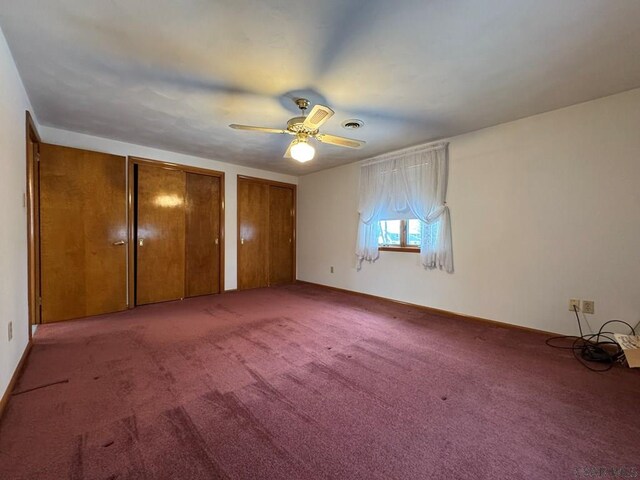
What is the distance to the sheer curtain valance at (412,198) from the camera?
138 inches

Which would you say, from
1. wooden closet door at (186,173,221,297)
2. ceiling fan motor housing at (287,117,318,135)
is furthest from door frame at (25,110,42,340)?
ceiling fan motor housing at (287,117,318,135)

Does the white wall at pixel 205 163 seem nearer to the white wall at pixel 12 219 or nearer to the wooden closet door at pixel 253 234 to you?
the wooden closet door at pixel 253 234

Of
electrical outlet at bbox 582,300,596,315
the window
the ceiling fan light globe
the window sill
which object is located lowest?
electrical outlet at bbox 582,300,596,315

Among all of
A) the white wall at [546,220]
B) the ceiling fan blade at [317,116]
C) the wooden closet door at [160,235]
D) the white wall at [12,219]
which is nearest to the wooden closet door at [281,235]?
the wooden closet door at [160,235]

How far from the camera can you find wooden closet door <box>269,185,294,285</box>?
5.54m

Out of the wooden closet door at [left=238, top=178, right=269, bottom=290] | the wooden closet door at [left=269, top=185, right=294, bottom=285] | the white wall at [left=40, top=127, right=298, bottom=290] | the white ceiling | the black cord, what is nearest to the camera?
the white ceiling

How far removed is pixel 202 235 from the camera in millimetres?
4555

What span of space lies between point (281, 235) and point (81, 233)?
3.22 metres

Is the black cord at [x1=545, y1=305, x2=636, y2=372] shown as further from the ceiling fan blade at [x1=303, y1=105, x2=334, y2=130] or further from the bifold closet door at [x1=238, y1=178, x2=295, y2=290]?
the bifold closet door at [x1=238, y1=178, x2=295, y2=290]

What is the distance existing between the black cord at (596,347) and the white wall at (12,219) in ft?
14.0

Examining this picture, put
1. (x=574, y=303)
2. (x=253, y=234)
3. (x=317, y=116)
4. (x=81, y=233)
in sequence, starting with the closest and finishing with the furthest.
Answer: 1. (x=317, y=116)
2. (x=574, y=303)
3. (x=81, y=233)
4. (x=253, y=234)

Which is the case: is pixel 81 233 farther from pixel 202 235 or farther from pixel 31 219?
pixel 202 235

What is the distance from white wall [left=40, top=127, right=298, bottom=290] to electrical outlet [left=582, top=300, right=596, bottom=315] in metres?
4.79

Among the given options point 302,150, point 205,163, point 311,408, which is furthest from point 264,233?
point 311,408
